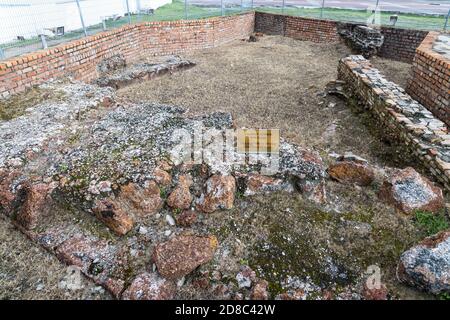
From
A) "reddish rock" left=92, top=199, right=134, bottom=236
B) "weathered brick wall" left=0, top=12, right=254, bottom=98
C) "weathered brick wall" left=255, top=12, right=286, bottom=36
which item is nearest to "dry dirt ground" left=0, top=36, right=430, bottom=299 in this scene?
"reddish rock" left=92, top=199, right=134, bottom=236

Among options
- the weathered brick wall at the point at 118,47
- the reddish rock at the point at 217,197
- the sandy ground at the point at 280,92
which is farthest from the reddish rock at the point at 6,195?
the sandy ground at the point at 280,92

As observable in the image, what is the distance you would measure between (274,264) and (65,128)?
3.56m

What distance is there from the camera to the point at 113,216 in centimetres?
314

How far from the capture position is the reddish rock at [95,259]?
2.73 metres

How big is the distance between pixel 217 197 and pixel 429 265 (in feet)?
A: 6.68

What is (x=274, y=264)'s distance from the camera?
285 centimetres

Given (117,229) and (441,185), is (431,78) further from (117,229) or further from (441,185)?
(117,229)

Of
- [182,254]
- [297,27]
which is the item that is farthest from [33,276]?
[297,27]

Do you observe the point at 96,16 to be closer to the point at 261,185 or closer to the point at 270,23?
the point at 261,185

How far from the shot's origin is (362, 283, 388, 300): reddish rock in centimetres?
259

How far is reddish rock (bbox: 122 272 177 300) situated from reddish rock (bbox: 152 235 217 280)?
0.07 m

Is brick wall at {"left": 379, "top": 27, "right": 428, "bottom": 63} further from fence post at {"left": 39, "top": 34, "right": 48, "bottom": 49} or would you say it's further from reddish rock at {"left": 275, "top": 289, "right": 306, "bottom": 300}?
fence post at {"left": 39, "top": 34, "right": 48, "bottom": 49}

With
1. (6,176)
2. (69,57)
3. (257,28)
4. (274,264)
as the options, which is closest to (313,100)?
(274,264)

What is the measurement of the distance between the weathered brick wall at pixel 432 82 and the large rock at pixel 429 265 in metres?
3.26
